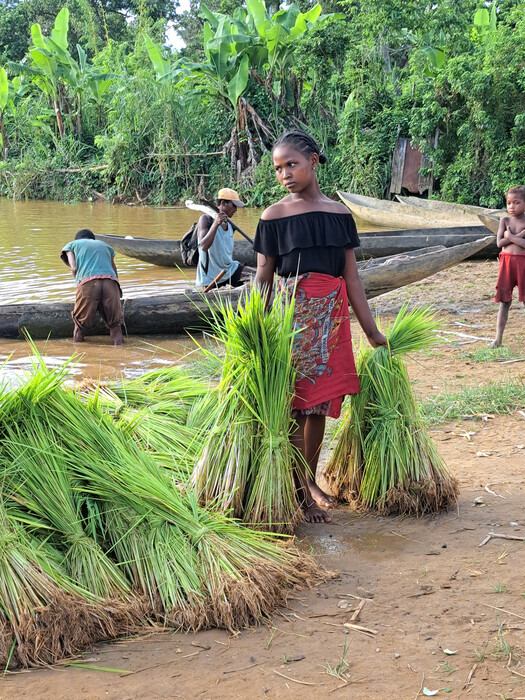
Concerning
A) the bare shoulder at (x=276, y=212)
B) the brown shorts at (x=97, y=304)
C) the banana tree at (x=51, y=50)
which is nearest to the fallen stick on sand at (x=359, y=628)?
the bare shoulder at (x=276, y=212)

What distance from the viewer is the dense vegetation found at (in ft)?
46.4

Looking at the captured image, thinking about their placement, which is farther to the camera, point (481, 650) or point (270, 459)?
point (270, 459)

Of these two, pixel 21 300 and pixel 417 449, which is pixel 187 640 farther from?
pixel 21 300

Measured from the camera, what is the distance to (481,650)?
82.2 inches

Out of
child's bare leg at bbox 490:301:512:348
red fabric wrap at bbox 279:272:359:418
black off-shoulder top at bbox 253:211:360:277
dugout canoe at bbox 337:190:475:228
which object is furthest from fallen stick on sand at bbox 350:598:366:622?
dugout canoe at bbox 337:190:475:228

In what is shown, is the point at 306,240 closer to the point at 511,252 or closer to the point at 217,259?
the point at 511,252

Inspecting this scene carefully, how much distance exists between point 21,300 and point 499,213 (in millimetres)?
7189

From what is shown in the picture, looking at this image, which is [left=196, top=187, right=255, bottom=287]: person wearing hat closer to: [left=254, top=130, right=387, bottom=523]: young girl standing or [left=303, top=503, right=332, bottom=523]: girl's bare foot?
[left=254, top=130, right=387, bottom=523]: young girl standing

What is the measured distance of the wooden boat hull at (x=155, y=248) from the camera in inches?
416

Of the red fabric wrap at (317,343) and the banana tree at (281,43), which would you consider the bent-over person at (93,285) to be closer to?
the red fabric wrap at (317,343)

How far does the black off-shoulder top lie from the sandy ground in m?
1.05

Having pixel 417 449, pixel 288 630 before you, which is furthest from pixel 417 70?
pixel 288 630

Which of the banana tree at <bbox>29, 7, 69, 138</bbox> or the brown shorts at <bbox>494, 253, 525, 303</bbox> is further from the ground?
the banana tree at <bbox>29, 7, 69, 138</bbox>

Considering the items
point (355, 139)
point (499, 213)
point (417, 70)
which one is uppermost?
point (417, 70)
